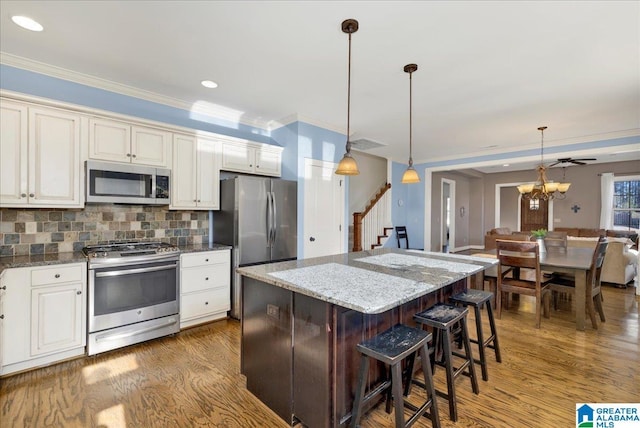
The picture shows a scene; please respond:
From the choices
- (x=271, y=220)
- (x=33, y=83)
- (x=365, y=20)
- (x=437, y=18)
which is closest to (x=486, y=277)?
(x=271, y=220)

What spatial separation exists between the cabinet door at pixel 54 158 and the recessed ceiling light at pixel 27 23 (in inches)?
25.4

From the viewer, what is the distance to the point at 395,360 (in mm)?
1456

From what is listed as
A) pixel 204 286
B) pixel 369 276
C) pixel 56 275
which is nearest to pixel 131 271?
pixel 56 275

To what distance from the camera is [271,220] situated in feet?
12.2

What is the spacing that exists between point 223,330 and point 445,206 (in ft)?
26.2

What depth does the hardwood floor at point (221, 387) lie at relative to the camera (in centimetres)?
189

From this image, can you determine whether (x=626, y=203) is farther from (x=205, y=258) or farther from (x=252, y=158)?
(x=205, y=258)

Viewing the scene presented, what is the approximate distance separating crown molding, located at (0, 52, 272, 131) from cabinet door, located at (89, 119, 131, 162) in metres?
0.54

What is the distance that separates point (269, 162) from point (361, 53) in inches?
80.5

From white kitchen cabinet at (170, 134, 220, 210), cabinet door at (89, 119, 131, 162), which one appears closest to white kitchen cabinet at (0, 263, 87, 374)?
cabinet door at (89, 119, 131, 162)

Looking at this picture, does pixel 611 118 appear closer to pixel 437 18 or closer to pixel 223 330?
pixel 437 18

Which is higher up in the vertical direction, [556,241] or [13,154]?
[13,154]

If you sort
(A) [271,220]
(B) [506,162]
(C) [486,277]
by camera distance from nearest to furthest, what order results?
(A) [271,220] < (C) [486,277] < (B) [506,162]

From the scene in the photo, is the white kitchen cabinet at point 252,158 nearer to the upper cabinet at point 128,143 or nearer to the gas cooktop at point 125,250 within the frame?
the upper cabinet at point 128,143
